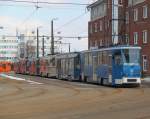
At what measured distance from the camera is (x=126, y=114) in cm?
1712

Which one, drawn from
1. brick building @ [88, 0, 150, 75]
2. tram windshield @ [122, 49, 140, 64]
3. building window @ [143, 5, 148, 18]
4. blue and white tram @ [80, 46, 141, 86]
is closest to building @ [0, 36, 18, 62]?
brick building @ [88, 0, 150, 75]

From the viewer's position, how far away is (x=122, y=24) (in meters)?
78.0

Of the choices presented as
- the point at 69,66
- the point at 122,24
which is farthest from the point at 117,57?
the point at 122,24

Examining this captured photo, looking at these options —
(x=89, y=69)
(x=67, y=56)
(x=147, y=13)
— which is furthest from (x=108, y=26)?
(x=89, y=69)

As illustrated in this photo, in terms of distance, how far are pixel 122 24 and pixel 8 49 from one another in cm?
10002

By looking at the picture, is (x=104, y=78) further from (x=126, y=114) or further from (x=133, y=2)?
(x=133, y=2)

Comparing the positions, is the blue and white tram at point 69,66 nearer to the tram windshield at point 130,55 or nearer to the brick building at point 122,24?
the brick building at point 122,24

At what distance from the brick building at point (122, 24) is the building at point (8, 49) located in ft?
255

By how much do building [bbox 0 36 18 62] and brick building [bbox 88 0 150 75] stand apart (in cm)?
7770

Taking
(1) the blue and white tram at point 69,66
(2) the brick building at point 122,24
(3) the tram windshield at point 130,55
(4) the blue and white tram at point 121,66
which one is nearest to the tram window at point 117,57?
(4) the blue and white tram at point 121,66

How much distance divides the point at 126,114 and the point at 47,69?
51471mm

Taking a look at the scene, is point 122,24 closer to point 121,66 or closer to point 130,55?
point 130,55

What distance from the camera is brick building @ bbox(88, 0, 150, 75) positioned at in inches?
2680

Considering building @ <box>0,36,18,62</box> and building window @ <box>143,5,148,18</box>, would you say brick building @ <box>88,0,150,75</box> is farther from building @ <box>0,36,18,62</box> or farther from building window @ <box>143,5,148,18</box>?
building @ <box>0,36,18,62</box>
